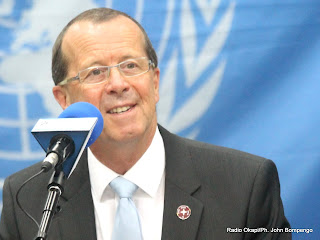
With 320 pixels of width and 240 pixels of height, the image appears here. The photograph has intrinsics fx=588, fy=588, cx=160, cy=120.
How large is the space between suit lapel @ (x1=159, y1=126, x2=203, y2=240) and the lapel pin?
1 cm

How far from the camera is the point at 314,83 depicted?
333cm

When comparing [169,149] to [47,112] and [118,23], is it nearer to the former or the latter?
[118,23]

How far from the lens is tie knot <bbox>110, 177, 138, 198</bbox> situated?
2713mm

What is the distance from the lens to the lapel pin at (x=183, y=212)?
2.68 meters

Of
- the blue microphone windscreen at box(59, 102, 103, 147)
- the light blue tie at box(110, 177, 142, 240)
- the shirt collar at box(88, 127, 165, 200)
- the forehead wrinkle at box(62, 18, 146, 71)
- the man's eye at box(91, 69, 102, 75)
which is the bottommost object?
the light blue tie at box(110, 177, 142, 240)

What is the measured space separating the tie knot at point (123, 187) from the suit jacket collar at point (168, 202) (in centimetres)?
14

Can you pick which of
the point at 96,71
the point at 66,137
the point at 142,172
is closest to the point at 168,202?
the point at 142,172

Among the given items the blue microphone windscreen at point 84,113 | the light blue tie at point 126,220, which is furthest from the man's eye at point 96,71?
the blue microphone windscreen at point 84,113

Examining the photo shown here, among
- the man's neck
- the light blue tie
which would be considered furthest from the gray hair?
the light blue tie

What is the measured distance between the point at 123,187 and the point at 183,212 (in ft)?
0.99

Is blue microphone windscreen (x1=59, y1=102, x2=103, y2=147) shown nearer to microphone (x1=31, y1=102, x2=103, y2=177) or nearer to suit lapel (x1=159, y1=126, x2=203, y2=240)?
microphone (x1=31, y1=102, x2=103, y2=177)

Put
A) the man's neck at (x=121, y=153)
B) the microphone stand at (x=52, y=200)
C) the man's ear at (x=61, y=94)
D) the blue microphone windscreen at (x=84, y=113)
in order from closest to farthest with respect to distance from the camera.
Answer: the microphone stand at (x=52, y=200) < the blue microphone windscreen at (x=84, y=113) < the man's neck at (x=121, y=153) < the man's ear at (x=61, y=94)

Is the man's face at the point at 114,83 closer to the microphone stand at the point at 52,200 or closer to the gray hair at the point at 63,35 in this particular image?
the gray hair at the point at 63,35

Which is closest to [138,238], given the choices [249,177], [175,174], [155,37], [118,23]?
[175,174]
